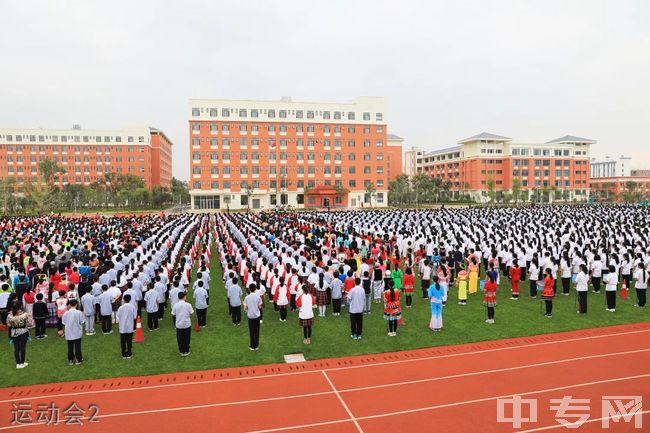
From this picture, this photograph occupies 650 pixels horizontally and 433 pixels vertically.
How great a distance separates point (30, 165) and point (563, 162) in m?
98.2

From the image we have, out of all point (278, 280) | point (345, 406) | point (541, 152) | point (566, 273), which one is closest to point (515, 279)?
point (566, 273)

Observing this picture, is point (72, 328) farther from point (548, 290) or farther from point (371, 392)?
point (548, 290)

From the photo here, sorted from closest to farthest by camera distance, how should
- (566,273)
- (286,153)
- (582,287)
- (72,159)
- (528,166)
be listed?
(582,287), (566,273), (286,153), (528,166), (72,159)

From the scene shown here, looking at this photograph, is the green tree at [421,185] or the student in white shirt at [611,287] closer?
the student in white shirt at [611,287]

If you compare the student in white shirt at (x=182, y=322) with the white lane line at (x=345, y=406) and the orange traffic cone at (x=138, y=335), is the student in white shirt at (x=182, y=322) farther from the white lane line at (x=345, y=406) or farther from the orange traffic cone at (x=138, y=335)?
the white lane line at (x=345, y=406)

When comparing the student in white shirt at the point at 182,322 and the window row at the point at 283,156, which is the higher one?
the window row at the point at 283,156

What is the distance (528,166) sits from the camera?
82.1m

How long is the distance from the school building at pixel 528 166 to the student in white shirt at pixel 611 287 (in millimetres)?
71759

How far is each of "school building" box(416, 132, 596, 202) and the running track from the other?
2989 inches

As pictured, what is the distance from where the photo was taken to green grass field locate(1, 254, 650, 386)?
8.19 meters

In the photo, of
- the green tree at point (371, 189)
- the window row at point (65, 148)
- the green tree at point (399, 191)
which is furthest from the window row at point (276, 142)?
the window row at point (65, 148)

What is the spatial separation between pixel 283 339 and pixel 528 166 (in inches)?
3248

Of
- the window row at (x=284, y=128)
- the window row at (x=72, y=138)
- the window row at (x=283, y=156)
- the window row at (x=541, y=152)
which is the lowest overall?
the window row at (x=283, y=156)

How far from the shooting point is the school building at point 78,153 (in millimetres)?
82938
